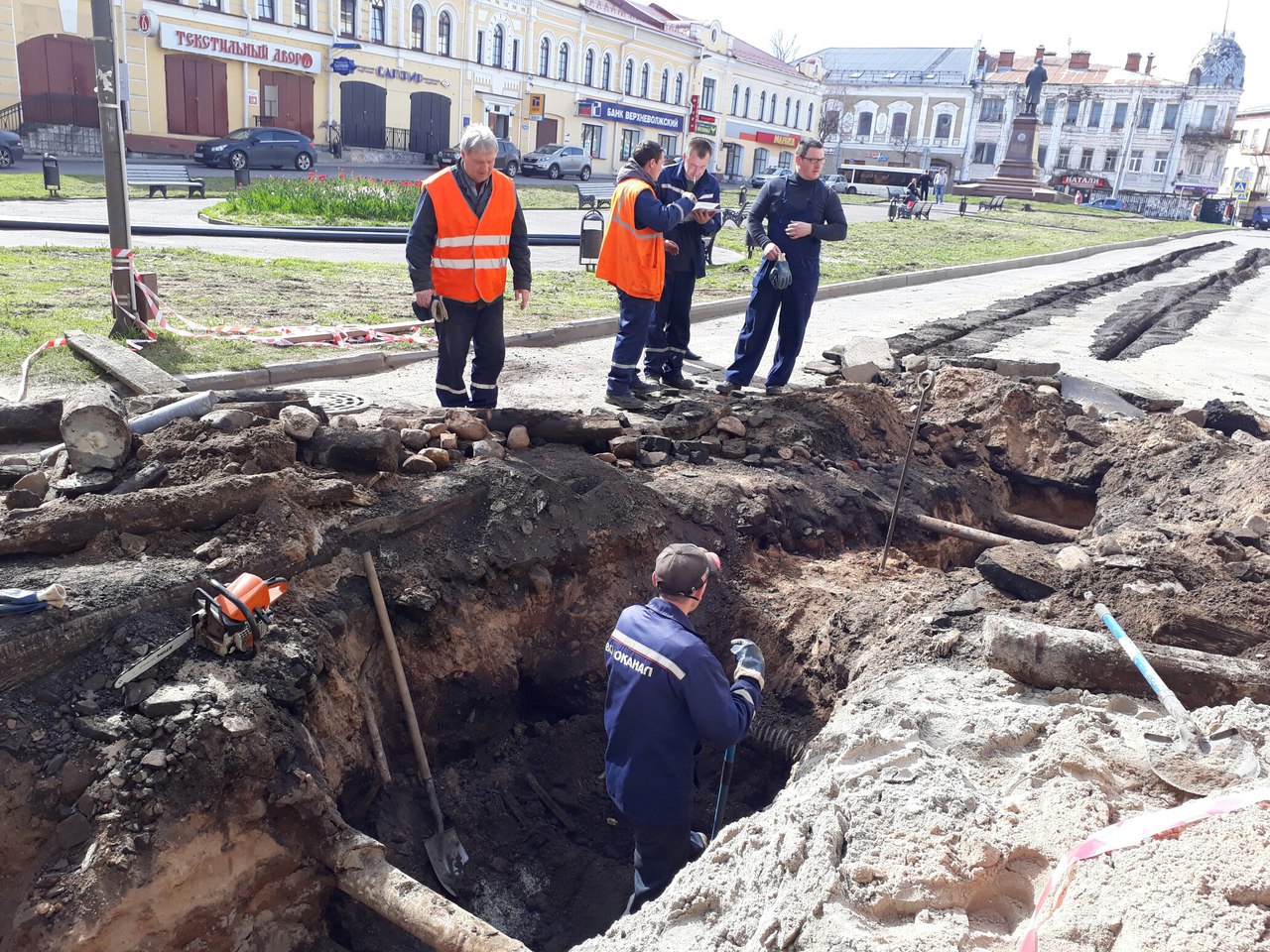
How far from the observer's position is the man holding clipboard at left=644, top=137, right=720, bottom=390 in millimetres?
7625

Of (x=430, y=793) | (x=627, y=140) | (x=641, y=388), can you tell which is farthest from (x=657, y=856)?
(x=627, y=140)

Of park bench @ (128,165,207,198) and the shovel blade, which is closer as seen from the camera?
the shovel blade

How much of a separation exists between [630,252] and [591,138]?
39.4 meters

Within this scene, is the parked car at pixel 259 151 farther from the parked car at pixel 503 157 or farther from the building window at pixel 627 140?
the building window at pixel 627 140

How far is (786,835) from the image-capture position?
2.67 m

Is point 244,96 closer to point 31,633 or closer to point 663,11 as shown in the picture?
point 663,11

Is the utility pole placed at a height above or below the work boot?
above

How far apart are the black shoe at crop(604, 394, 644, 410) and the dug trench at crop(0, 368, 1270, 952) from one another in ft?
2.06

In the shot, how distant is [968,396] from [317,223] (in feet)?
42.5

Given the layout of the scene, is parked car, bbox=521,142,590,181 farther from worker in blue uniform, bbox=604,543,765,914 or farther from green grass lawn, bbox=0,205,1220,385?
worker in blue uniform, bbox=604,543,765,914

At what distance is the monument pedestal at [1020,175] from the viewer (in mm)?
45219

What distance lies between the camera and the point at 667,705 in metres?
3.35

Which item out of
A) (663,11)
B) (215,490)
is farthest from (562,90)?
(215,490)

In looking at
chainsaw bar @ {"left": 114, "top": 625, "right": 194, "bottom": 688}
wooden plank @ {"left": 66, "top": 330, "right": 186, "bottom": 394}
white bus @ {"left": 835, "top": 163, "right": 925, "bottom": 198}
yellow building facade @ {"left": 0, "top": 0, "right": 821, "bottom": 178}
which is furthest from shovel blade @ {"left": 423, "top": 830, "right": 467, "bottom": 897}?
white bus @ {"left": 835, "top": 163, "right": 925, "bottom": 198}
